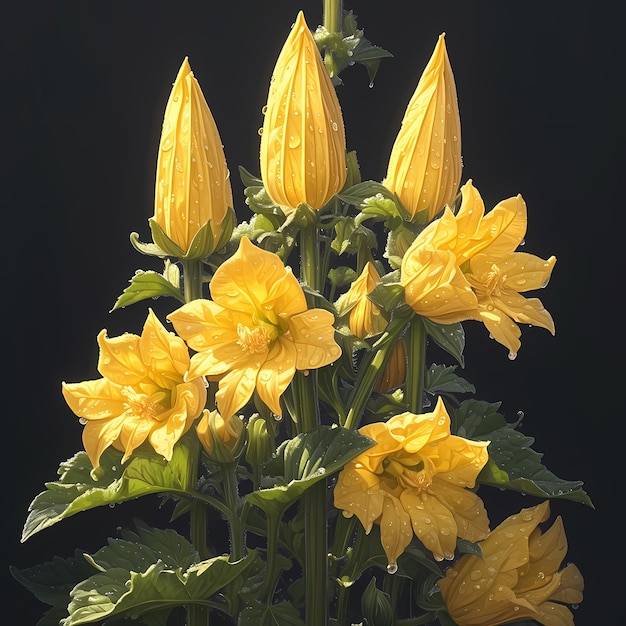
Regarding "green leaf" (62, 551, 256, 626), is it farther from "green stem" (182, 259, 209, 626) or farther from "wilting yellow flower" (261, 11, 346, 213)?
"wilting yellow flower" (261, 11, 346, 213)

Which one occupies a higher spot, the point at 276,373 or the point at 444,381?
the point at 276,373

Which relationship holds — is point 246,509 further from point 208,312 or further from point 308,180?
point 308,180

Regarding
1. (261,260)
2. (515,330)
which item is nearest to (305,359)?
(261,260)

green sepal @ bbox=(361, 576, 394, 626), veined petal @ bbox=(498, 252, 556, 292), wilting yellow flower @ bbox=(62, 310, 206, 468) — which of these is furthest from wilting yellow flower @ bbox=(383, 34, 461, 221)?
green sepal @ bbox=(361, 576, 394, 626)

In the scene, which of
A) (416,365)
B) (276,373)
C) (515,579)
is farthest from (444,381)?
(276,373)

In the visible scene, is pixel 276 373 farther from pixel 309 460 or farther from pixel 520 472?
pixel 520 472

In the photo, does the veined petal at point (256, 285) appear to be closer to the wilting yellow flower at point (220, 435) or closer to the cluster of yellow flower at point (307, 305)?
the cluster of yellow flower at point (307, 305)
